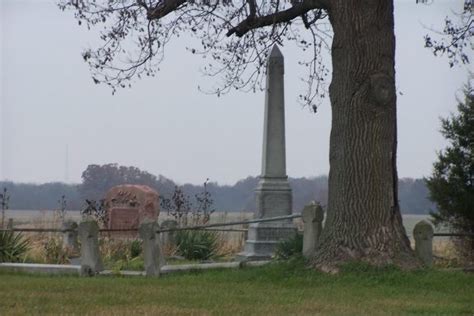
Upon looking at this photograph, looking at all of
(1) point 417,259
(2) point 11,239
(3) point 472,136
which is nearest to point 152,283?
(1) point 417,259

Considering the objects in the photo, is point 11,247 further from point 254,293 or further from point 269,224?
point 254,293

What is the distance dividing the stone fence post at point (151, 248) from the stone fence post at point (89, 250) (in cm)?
83

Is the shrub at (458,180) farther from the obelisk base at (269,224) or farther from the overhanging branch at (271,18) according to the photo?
the overhanging branch at (271,18)

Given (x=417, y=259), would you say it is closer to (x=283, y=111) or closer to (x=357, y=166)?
(x=357, y=166)

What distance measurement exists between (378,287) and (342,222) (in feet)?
4.49

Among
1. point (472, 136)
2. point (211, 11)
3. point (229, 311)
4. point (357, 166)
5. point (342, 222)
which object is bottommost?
point (229, 311)

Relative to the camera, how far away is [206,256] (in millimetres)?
16453

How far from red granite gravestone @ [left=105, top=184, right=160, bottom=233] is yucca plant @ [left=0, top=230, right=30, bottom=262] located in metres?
5.79

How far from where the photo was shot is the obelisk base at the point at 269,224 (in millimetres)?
16359

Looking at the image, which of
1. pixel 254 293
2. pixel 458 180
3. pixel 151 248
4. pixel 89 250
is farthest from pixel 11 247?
pixel 458 180

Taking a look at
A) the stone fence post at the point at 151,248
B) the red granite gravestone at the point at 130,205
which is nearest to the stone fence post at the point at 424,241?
the stone fence post at the point at 151,248

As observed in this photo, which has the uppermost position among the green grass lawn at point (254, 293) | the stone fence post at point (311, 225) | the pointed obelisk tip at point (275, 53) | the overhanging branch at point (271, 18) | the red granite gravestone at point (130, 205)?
the pointed obelisk tip at point (275, 53)

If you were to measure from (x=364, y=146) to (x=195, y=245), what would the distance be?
18.3 feet

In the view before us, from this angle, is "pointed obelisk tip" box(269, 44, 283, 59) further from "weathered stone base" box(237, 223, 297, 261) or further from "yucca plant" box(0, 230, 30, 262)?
"yucca plant" box(0, 230, 30, 262)
